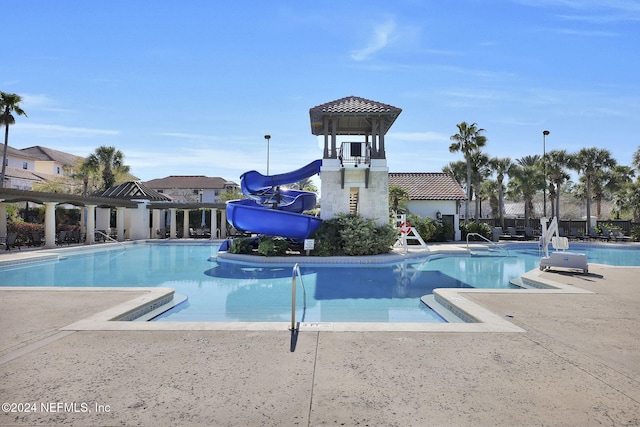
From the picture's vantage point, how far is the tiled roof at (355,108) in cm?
1567

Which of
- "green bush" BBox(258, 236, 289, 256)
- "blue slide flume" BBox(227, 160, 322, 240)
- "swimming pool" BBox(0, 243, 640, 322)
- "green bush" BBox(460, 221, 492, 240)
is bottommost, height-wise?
"swimming pool" BBox(0, 243, 640, 322)

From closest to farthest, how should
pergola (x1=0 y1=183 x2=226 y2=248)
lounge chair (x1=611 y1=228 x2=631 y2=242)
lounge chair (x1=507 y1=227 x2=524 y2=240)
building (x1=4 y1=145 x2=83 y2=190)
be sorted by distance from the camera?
pergola (x1=0 y1=183 x2=226 y2=248) < lounge chair (x1=611 y1=228 x2=631 y2=242) < lounge chair (x1=507 y1=227 x2=524 y2=240) < building (x1=4 y1=145 x2=83 y2=190)

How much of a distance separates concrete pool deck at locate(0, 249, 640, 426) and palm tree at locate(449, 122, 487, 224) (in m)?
22.2

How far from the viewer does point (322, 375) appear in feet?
10.8

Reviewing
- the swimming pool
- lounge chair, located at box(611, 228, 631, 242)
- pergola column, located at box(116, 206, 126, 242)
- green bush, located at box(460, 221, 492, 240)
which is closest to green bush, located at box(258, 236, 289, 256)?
the swimming pool

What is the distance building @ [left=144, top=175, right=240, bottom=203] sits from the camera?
54.1 meters

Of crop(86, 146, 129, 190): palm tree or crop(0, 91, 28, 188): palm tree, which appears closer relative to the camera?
crop(0, 91, 28, 188): palm tree

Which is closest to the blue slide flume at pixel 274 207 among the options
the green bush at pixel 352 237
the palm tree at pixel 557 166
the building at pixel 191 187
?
the green bush at pixel 352 237

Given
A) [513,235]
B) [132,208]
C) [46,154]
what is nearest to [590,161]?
[513,235]

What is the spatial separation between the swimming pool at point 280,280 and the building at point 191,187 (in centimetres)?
3719

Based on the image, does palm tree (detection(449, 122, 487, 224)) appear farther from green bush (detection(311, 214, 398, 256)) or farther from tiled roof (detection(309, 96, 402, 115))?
green bush (detection(311, 214, 398, 256))

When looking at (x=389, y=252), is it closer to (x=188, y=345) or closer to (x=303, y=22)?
(x=303, y=22)

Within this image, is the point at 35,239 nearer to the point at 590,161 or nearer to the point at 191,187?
the point at 191,187

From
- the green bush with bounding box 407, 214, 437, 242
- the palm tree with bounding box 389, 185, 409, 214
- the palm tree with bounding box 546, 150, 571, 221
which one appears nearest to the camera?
the green bush with bounding box 407, 214, 437, 242
